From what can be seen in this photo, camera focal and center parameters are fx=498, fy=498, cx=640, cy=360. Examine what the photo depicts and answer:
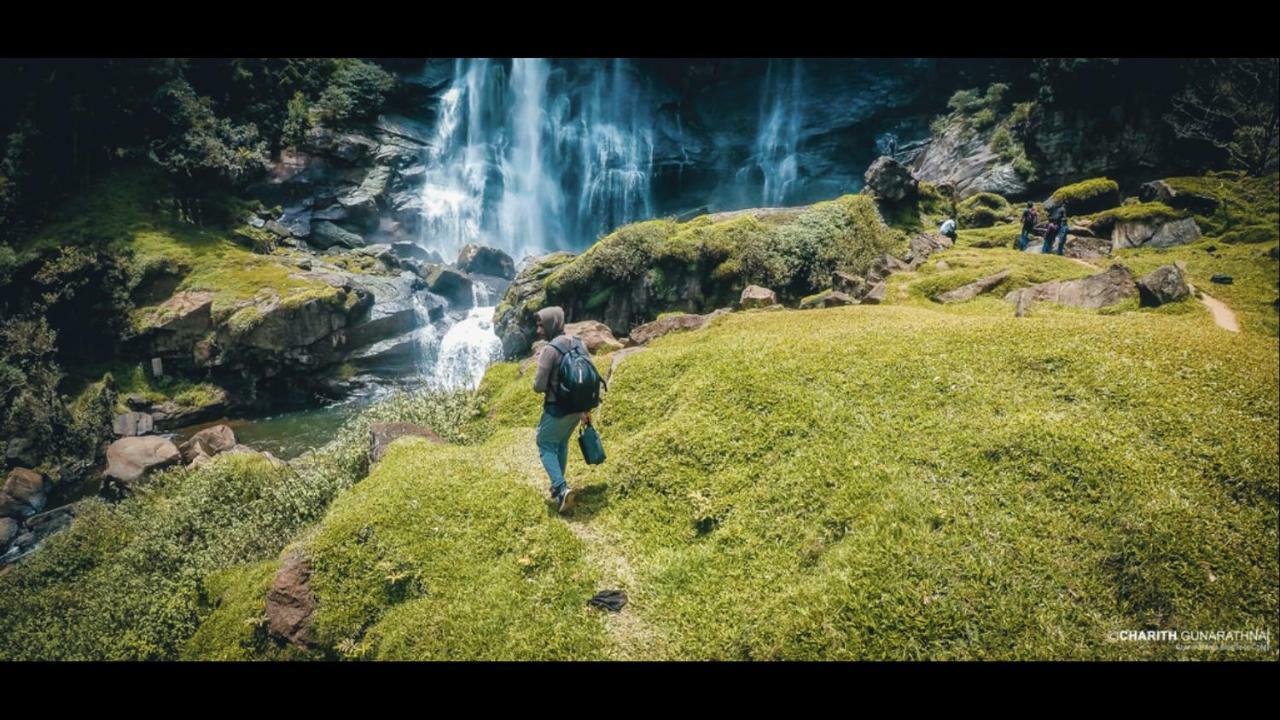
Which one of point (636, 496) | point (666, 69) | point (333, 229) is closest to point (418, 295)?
point (333, 229)

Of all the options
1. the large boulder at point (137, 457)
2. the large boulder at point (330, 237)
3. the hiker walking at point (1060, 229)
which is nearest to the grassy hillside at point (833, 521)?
the hiker walking at point (1060, 229)

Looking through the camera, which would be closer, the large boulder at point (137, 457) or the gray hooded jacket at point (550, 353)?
the gray hooded jacket at point (550, 353)

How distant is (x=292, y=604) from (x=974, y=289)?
15099mm

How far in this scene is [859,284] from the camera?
48.2 ft

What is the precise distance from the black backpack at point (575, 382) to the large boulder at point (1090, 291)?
9.01 metres

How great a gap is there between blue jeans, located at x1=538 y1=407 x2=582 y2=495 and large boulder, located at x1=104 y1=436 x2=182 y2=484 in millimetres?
19562

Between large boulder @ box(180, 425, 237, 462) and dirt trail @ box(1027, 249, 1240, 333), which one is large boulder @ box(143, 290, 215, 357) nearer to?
large boulder @ box(180, 425, 237, 462)

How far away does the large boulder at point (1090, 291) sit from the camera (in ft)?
31.4

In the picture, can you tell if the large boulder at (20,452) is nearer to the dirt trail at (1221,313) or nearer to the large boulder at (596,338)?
the large boulder at (596,338)

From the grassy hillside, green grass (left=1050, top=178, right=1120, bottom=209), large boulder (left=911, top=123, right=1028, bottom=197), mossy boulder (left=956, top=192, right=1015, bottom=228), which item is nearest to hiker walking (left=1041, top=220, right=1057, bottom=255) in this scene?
mossy boulder (left=956, top=192, right=1015, bottom=228)

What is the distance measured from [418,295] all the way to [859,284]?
94.8 feet

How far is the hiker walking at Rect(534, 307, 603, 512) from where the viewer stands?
21.6ft

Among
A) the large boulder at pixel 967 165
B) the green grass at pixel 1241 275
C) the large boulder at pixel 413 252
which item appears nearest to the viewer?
the green grass at pixel 1241 275

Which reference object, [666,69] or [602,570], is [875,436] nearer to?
[602,570]
